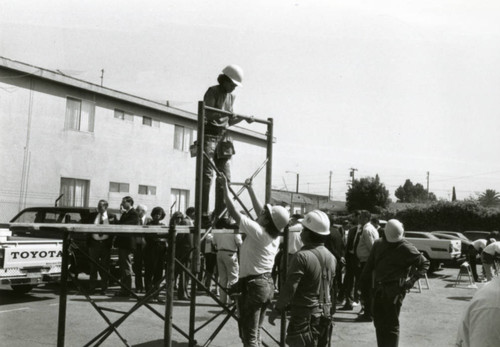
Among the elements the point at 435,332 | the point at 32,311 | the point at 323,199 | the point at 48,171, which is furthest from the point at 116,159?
the point at 323,199

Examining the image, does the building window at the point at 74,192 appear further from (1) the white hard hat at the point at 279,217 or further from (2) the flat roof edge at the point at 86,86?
(1) the white hard hat at the point at 279,217

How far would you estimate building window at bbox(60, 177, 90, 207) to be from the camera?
19375mm

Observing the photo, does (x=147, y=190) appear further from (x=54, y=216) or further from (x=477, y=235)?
(x=477, y=235)

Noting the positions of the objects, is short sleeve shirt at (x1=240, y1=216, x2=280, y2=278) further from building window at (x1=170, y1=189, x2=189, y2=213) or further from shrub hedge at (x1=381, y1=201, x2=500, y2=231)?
shrub hedge at (x1=381, y1=201, x2=500, y2=231)

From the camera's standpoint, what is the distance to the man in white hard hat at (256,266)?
5078mm

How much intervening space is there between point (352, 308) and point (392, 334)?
4.68 m

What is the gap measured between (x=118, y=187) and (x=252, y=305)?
17.3 m

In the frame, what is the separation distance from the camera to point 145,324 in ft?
27.1

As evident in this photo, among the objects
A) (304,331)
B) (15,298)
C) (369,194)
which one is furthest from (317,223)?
(369,194)

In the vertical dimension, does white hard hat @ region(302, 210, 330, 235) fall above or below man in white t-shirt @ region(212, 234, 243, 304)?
above

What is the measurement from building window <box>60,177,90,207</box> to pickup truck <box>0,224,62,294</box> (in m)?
9.46

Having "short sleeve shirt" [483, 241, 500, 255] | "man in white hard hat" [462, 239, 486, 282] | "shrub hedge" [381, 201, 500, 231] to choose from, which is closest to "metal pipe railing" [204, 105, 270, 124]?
"short sleeve shirt" [483, 241, 500, 255]

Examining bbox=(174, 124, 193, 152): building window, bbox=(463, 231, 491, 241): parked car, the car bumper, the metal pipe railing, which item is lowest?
the car bumper

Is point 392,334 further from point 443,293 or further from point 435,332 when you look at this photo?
point 443,293
